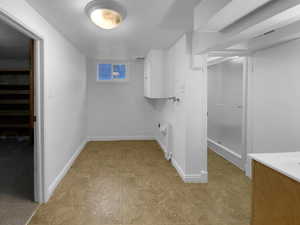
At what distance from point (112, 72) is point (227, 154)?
11.6 feet

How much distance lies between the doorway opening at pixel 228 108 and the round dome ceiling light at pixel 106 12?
1.80 metres

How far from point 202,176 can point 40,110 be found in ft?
7.63

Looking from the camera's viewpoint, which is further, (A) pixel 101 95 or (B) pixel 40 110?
(A) pixel 101 95

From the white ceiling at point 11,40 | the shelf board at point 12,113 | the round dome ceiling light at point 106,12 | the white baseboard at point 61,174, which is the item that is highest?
the white ceiling at point 11,40

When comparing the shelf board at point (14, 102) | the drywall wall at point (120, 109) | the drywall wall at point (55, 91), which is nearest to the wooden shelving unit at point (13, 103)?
the shelf board at point (14, 102)

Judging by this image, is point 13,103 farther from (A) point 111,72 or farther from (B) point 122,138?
(B) point 122,138

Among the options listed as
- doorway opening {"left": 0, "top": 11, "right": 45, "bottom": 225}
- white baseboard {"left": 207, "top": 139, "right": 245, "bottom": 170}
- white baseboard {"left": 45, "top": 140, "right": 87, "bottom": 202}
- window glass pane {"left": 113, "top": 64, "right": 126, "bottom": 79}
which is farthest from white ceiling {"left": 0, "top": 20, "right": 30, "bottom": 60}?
white baseboard {"left": 207, "top": 139, "right": 245, "bottom": 170}

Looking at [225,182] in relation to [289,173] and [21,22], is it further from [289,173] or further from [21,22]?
[21,22]

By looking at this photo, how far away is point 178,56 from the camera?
10.7ft

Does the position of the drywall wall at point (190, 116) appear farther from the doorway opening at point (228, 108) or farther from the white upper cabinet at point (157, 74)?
the white upper cabinet at point (157, 74)

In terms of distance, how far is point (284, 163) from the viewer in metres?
1.31

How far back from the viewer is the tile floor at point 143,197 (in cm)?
209

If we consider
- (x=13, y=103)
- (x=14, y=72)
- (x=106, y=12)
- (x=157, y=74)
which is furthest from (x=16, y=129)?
(x=106, y=12)

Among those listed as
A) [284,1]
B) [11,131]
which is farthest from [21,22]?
[11,131]
